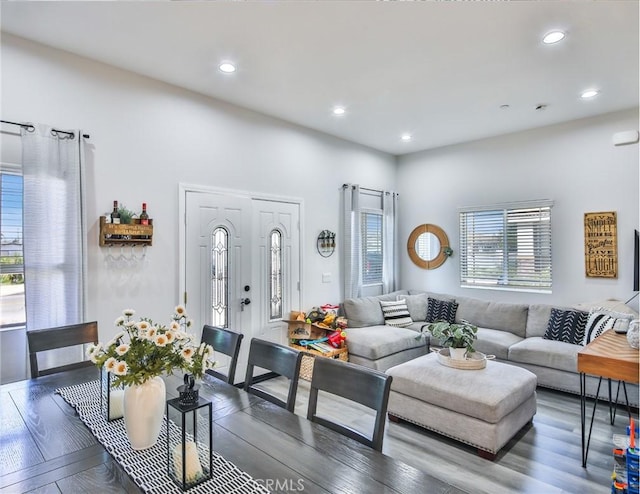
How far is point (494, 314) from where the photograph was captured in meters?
4.79

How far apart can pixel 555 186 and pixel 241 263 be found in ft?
13.3

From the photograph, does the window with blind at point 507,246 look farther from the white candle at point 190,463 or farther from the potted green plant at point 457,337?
the white candle at point 190,463

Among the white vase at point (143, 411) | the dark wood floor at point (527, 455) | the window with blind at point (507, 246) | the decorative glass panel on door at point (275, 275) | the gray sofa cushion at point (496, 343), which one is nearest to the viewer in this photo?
the white vase at point (143, 411)

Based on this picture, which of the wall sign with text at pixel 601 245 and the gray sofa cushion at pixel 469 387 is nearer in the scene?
the gray sofa cushion at pixel 469 387

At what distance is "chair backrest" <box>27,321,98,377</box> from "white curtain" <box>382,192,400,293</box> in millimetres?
4285

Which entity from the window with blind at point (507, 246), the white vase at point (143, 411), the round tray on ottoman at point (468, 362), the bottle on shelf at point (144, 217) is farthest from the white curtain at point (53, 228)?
the window with blind at point (507, 246)

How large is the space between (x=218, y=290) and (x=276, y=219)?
3.69 feet

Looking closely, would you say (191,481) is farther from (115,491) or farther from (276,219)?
(276,219)

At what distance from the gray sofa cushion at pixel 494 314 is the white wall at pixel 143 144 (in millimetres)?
2769

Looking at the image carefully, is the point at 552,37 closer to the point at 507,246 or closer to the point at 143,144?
the point at 507,246

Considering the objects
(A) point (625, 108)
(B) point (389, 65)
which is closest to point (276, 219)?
(B) point (389, 65)

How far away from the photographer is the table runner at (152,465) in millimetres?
1142

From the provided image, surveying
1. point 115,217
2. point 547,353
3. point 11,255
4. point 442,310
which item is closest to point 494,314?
point 442,310

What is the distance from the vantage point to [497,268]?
5.23 meters
